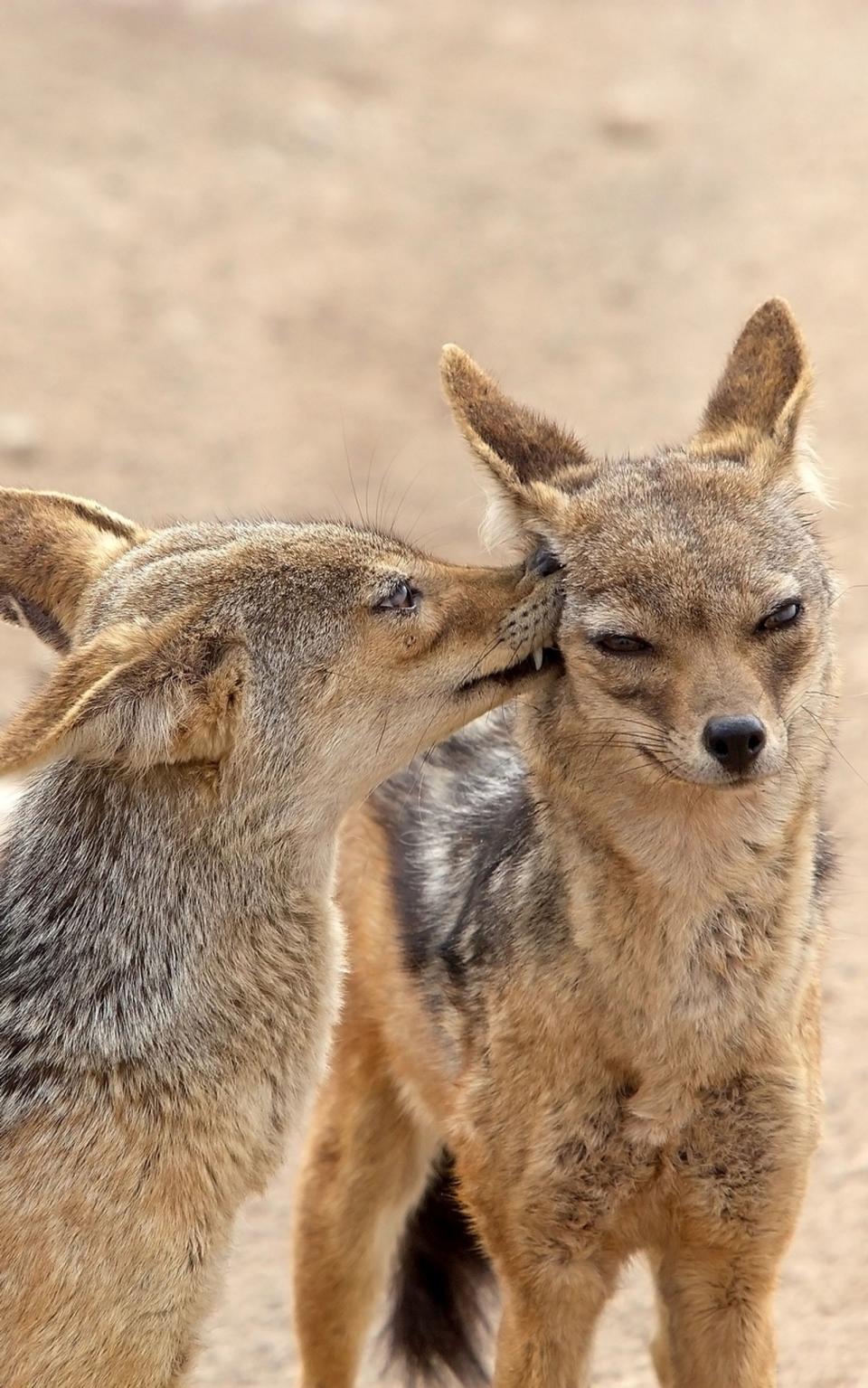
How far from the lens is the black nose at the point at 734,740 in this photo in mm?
4250

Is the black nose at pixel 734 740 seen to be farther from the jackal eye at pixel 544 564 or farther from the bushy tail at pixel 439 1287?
the bushy tail at pixel 439 1287

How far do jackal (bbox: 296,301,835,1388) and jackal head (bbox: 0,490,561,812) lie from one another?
9.6 inches

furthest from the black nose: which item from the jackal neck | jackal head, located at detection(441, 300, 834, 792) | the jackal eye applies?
the jackal neck

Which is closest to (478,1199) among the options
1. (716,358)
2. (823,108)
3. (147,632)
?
(147,632)

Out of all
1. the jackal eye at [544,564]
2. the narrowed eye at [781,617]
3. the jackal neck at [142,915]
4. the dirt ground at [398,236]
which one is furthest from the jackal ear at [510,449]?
the dirt ground at [398,236]

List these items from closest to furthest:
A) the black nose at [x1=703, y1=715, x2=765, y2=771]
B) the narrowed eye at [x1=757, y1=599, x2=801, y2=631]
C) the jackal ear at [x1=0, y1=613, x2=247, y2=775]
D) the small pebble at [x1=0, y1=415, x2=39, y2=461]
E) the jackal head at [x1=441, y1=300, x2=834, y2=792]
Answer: the jackal ear at [x1=0, y1=613, x2=247, y2=775] → the black nose at [x1=703, y1=715, x2=765, y2=771] → the jackal head at [x1=441, y1=300, x2=834, y2=792] → the narrowed eye at [x1=757, y1=599, x2=801, y2=631] → the small pebble at [x1=0, y1=415, x2=39, y2=461]

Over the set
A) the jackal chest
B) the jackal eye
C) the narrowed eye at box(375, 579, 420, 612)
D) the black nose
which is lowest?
the jackal chest

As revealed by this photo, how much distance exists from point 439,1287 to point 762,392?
9.83ft

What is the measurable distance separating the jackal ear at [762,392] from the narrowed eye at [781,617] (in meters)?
0.67

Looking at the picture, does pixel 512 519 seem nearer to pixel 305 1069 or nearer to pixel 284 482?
pixel 305 1069

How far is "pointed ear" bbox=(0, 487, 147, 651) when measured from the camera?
5.08 metres

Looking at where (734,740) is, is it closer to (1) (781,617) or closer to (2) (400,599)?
(1) (781,617)

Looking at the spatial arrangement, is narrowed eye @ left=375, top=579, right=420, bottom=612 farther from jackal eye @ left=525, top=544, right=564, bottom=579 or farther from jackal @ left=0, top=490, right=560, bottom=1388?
jackal eye @ left=525, top=544, right=564, bottom=579

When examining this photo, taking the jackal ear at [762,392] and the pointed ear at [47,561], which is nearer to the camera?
the pointed ear at [47,561]
